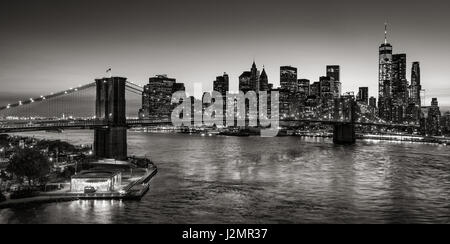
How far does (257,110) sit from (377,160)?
311 feet

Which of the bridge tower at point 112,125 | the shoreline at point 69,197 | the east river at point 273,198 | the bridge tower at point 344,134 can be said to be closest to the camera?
the east river at point 273,198

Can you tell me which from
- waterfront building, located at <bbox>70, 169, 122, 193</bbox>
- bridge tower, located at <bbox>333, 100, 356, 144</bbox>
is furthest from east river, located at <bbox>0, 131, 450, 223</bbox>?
bridge tower, located at <bbox>333, 100, 356, 144</bbox>

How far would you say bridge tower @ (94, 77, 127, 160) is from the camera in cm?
4112

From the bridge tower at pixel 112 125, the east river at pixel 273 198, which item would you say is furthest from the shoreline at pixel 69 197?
the bridge tower at pixel 112 125

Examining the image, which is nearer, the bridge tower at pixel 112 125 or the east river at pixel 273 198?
the east river at pixel 273 198

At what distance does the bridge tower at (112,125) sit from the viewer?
41.1 meters

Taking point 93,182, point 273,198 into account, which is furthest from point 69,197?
point 273,198

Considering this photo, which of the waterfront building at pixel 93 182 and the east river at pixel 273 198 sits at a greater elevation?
the waterfront building at pixel 93 182

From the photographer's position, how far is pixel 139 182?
29.4 metres

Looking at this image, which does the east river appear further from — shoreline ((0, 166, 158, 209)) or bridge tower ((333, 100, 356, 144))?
bridge tower ((333, 100, 356, 144))

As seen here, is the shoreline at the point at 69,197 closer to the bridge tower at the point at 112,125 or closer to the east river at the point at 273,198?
the east river at the point at 273,198

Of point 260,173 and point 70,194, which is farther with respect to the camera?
point 260,173
